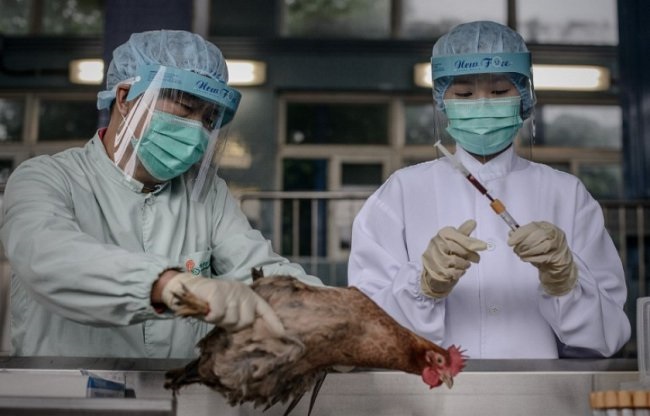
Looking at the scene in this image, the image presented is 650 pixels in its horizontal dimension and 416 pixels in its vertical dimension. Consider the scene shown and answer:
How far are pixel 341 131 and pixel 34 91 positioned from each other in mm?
3105

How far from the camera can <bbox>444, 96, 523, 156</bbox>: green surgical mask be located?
2643mm

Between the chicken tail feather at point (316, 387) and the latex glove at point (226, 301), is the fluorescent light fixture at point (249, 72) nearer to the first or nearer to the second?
the chicken tail feather at point (316, 387)

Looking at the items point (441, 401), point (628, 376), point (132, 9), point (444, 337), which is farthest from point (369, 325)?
point (132, 9)

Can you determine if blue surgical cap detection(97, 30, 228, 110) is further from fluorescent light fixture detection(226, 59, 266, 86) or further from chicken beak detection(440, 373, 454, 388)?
fluorescent light fixture detection(226, 59, 266, 86)

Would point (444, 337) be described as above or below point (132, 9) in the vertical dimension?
below

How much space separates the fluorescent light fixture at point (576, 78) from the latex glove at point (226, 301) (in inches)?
286

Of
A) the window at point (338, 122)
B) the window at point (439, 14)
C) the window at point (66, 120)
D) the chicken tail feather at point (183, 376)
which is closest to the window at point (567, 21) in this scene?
the window at point (439, 14)

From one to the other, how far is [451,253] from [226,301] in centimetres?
78

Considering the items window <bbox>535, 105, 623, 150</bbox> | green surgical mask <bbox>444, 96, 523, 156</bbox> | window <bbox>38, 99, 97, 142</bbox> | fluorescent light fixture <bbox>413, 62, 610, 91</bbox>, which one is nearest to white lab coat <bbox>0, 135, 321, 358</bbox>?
green surgical mask <bbox>444, 96, 523, 156</bbox>

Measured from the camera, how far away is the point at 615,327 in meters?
2.57

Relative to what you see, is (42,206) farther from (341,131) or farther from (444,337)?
(341,131)

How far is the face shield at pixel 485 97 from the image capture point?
104 inches

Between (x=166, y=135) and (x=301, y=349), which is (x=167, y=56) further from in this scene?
(x=301, y=349)

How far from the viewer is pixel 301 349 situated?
1.70m
